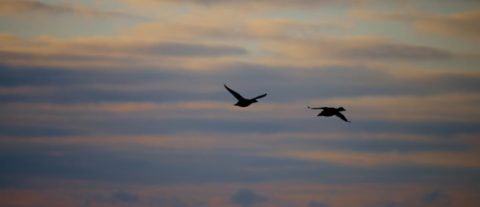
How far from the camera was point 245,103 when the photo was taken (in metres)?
170

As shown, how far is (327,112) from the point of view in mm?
180625

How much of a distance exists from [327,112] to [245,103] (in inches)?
711
